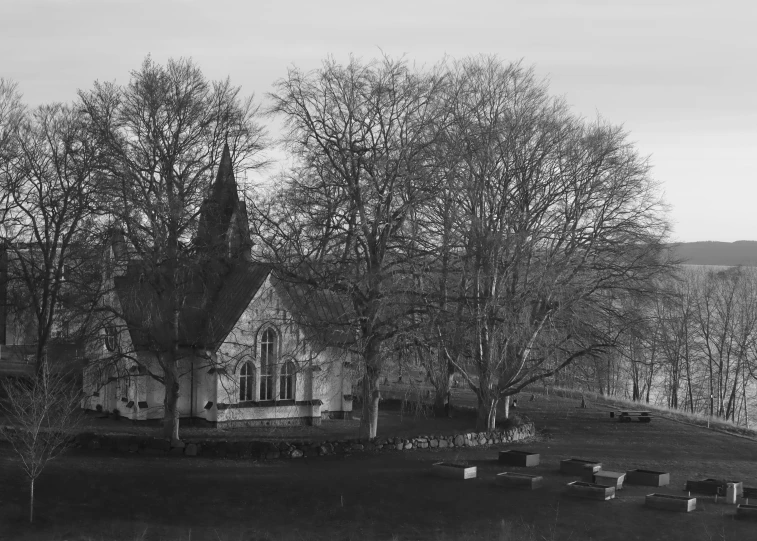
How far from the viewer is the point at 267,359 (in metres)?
33.2

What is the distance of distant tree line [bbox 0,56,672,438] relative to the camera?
1060 inches

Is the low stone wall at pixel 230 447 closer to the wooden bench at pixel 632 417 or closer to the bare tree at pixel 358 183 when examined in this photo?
the bare tree at pixel 358 183

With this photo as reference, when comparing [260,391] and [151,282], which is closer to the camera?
[151,282]

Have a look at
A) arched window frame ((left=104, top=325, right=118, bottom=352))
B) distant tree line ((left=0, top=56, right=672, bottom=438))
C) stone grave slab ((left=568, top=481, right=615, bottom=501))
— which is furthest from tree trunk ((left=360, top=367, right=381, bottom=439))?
arched window frame ((left=104, top=325, right=118, bottom=352))

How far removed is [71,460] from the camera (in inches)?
980

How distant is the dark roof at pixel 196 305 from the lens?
2793 centimetres

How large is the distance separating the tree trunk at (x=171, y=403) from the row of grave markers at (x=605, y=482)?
919 cm

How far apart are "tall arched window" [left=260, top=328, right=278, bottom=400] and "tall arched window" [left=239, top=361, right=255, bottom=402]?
45 centimetres

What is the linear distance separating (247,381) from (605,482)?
1554cm

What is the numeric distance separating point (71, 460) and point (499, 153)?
1916cm

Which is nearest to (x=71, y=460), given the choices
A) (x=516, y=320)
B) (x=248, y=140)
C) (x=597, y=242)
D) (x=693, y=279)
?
(x=248, y=140)

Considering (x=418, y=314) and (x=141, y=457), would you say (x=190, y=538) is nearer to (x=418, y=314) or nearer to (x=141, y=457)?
(x=141, y=457)

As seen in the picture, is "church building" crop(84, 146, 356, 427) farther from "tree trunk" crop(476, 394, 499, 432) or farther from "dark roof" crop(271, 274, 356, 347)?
"tree trunk" crop(476, 394, 499, 432)

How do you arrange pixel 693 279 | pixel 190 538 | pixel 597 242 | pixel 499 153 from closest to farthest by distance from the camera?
pixel 190 538
pixel 499 153
pixel 597 242
pixel 693 279
